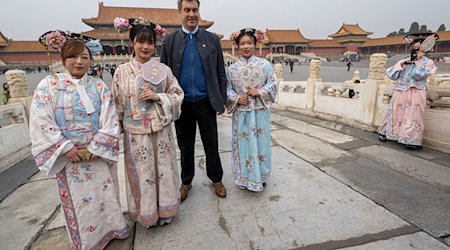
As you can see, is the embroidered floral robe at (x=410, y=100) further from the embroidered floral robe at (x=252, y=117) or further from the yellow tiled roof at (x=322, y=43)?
the yellow tiled roof at (x=322, y=43)

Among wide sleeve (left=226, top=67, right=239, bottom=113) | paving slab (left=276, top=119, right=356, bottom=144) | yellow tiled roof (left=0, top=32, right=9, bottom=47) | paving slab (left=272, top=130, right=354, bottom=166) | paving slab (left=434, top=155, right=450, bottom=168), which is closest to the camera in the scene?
wide sleeve (left=226, top=67, right=239, bottom=113)

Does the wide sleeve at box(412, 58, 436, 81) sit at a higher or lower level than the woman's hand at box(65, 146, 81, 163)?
higher

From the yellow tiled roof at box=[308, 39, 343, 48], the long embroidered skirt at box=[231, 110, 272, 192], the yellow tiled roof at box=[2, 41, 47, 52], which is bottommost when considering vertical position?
the long embroidered skirt at box=[231, 110, 272, 192]

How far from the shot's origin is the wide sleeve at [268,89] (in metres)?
2.41

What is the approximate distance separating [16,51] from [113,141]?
46946mm

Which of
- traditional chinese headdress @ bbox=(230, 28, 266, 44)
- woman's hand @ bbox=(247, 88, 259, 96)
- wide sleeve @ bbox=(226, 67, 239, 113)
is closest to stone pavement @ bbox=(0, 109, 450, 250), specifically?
wide sleeve @ bbox=(226, 67, 239, 113)

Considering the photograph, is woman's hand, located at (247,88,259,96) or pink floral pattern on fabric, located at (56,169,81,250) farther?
woman's hand, located at (247,88,259,96)

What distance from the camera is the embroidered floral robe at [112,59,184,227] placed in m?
1.84

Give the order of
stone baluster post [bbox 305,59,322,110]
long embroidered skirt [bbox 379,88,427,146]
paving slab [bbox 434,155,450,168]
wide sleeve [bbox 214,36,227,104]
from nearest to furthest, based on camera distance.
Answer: wide sleeve [bbox 214,36,227,104], paving slab [bbox 434,155,450,168], long embroidered skirt [bbox 379,88,427,146], stone baluster post [bbox 305,59,322,110]

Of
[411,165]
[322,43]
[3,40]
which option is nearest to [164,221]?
[411,165]

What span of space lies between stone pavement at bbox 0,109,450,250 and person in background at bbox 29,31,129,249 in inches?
12.4

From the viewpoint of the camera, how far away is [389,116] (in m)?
3.97

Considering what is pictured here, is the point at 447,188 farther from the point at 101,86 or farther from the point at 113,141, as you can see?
the point at 101,86

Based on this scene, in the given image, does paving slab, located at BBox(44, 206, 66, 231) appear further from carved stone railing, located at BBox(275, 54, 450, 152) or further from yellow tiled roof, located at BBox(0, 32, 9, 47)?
yellow tiled roof, located at BBox(0, 32, 9, 47)
